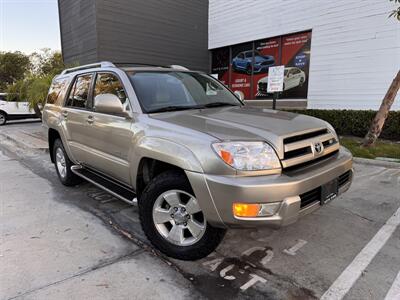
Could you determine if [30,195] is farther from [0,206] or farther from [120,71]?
[120,71]

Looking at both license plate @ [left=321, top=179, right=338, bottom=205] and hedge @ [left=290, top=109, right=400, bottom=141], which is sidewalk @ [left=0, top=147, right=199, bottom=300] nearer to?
A: license plate @ [left=321, top=179, right=338, bottom=205]

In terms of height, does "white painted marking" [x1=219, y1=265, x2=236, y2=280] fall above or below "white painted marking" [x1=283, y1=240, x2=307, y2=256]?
below

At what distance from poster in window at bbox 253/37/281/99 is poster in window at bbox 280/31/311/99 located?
0.37 metres

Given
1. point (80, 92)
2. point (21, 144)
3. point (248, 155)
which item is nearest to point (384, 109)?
point (248, 155)

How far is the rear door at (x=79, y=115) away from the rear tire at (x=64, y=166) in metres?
0.43

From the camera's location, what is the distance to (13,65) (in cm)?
3594

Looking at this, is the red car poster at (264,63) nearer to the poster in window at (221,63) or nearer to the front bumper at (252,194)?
the poster in window at (221,63)

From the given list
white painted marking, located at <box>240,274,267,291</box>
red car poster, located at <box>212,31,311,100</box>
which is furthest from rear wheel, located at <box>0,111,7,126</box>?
white painted marking, located at <box>240,274,267,291</box>

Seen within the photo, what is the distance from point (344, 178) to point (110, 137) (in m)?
2.44

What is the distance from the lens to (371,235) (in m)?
3.28

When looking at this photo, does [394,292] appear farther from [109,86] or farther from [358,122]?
[358,122]

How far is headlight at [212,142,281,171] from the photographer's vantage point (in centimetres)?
236

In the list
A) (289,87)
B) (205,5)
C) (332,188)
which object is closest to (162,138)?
(332,188)

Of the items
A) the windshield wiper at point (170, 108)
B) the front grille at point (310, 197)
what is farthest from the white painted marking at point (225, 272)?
the windshield wiper at point (170, 108)
